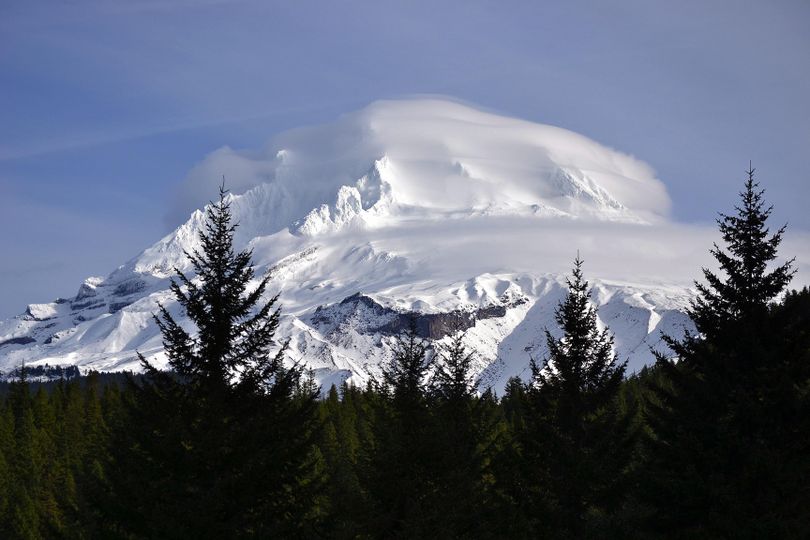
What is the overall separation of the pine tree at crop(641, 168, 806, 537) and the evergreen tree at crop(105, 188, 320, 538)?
1270 cm

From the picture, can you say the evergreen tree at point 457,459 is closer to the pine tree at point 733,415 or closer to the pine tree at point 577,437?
the pine tree at point 577,437

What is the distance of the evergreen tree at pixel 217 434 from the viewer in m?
26.3

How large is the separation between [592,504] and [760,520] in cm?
702

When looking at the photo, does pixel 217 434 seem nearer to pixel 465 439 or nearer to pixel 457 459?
pixel 457 459

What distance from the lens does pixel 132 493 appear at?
86.6 ft

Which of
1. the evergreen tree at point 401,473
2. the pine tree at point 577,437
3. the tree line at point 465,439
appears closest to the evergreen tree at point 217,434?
the tree line at point 465,439

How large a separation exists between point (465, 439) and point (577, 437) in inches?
231

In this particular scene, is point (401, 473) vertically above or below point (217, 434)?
below

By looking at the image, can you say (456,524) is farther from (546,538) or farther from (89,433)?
(89,433)

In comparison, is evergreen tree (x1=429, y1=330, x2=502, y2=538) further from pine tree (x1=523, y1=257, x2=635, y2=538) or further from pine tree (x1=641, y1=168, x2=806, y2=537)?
pine tree (x1=641, y1=168, x2=806, y2=537)

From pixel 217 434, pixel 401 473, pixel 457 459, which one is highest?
pixel 217 434

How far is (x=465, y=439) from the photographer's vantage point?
41.6 meters

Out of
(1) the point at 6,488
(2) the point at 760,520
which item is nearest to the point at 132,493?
(2) the point at 760,520

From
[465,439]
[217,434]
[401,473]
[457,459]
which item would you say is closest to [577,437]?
[457,459]
